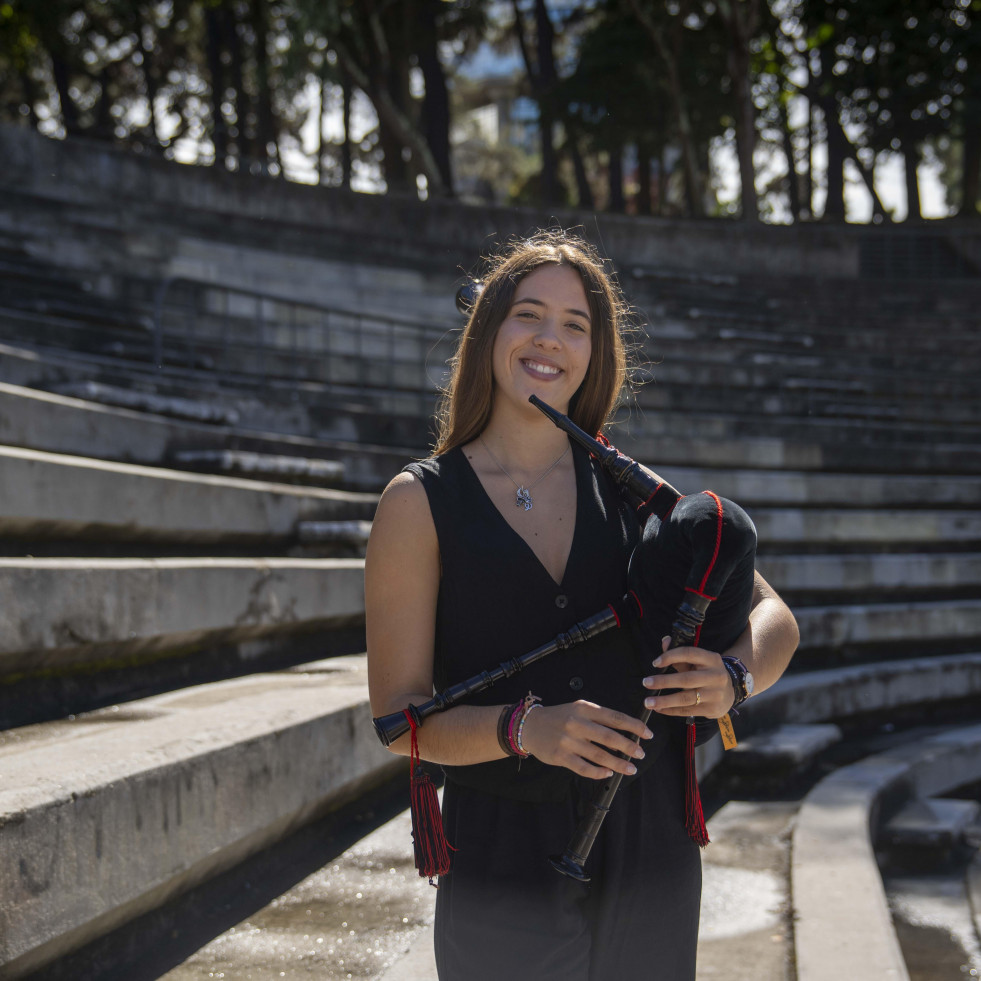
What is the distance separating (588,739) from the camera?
5.08 feet

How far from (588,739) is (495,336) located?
2.71 ft

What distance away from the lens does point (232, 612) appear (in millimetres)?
4359

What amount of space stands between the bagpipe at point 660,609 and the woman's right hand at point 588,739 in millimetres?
73

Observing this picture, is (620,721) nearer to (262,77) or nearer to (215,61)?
(262,77)

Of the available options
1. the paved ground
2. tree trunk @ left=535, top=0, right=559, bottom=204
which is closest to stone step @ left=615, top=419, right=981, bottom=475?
the paved ground

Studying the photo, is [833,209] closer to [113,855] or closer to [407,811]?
[407,811]

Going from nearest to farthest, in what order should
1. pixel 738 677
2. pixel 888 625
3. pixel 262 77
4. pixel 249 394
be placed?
pixel 738 677 < pixel 249 394 < pixel 888 625 < pixel 262 77

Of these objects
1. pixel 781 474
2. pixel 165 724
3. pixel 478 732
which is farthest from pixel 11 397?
pixel 781 474

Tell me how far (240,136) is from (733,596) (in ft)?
75.6

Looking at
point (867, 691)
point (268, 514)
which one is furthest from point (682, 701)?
point (867, 691)

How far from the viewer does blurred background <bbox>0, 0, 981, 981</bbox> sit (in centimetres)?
301

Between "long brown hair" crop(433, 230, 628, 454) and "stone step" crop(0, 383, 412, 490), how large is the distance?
300 centimetres

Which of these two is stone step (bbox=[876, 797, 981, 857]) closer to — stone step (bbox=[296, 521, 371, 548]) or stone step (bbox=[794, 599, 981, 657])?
stone step (bbox=[794, 599, 981, 657])

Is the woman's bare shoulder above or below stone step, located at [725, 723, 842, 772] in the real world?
above
